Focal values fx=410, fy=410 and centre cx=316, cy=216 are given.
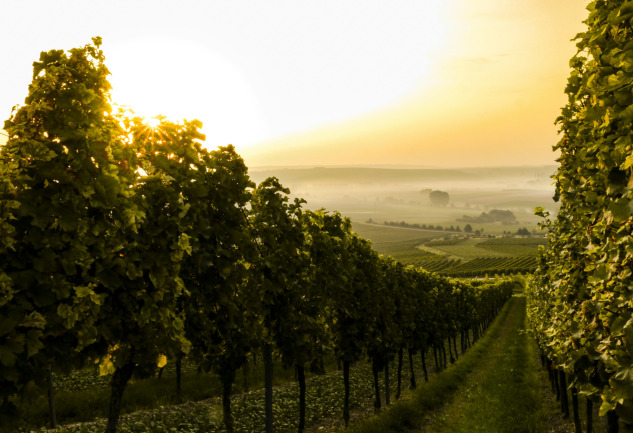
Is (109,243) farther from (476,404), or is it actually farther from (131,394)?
(476,404)

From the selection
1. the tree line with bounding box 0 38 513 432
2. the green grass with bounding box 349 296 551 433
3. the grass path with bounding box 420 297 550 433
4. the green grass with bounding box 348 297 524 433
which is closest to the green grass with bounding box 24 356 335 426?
the tree line with bounding box 0 38 513 432

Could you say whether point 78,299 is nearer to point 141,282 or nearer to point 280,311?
point 141,282

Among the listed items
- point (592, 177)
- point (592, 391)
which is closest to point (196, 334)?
point (592, 391)

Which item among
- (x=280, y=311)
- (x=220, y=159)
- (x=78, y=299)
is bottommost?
(x=280, y=311)

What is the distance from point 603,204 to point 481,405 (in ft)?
47.6

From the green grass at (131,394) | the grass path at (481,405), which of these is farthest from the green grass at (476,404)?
the green grass at (131,394)

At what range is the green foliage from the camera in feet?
13.9

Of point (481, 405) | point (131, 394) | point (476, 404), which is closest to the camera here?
point (481, 405)

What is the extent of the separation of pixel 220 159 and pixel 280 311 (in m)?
4.95

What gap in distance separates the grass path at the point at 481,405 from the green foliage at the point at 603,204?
25.1ft

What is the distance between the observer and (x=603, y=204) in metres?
5.75

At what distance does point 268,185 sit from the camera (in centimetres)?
1246

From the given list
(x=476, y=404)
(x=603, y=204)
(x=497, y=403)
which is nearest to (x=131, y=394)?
(x=476, y=404)

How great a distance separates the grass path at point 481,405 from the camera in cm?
1440
